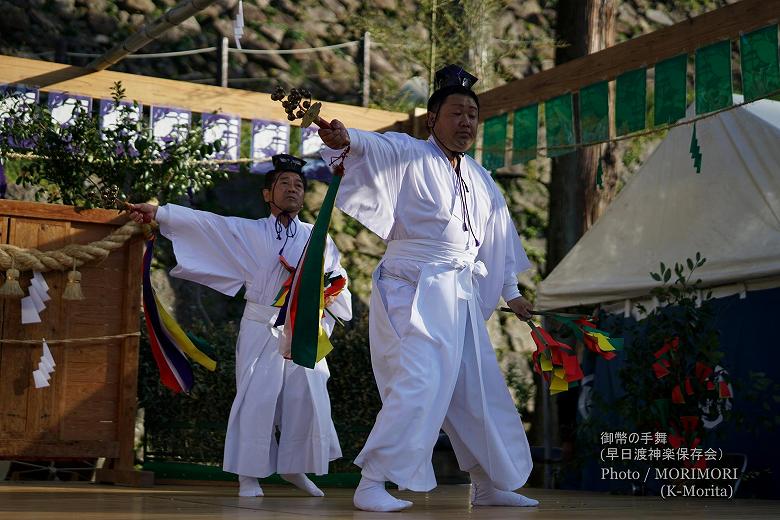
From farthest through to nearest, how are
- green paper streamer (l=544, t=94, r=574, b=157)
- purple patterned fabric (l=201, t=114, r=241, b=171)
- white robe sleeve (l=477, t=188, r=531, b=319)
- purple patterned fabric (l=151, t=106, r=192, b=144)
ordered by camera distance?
purple patterned fabric (l=201, t=114, r=241, b=171) < purple patterned fabric (l=151, t=106, r=192, b=144) < green paper streamer (l=544, t=94, r=574, b=157) < white robe sleeve (l=477, t=188, r=531, b=319)

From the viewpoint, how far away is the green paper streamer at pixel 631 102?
18.4 ft

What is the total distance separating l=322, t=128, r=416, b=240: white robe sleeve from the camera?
357cm

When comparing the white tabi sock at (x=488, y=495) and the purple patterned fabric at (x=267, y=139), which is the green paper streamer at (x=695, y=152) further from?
the purple patterned fabric at (x=267, y=139)

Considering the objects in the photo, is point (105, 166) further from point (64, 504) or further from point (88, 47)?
point (88, 47)

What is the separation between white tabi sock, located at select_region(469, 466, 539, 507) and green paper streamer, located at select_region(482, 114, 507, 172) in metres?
3.11

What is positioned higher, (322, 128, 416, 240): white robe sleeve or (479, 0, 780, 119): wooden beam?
(479, 0, 780, 119): wooden beam

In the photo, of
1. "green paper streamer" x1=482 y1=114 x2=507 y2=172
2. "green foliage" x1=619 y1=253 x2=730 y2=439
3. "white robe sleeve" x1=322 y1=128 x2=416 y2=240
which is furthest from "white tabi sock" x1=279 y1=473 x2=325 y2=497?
"green paper streamer" x1=482 y1=114 x2=507 y2=172

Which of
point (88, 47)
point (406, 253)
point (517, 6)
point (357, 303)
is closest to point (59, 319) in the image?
point (406, 253)

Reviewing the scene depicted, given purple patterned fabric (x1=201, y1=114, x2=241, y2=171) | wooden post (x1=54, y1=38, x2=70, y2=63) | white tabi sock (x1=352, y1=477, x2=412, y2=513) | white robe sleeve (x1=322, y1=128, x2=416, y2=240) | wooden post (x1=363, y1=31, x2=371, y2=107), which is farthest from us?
wooden post (x1=363, y1=31, x2=371, y2=107)

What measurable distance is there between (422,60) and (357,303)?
2.62m

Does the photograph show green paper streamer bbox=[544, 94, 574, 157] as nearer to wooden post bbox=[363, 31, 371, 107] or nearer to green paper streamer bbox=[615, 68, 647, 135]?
green paper streamer bbox=[615, 68, 647, 135]

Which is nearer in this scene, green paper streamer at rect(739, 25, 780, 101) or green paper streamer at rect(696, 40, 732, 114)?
green paper streamer at rect(739, 25, 780, 101)

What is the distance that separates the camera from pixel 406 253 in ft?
12.1

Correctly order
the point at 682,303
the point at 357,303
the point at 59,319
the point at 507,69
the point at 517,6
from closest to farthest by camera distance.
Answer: the point at 682,303 < the point at 59,319 < the point at 357,303 < the point at 507,69 < the point at 517,6
